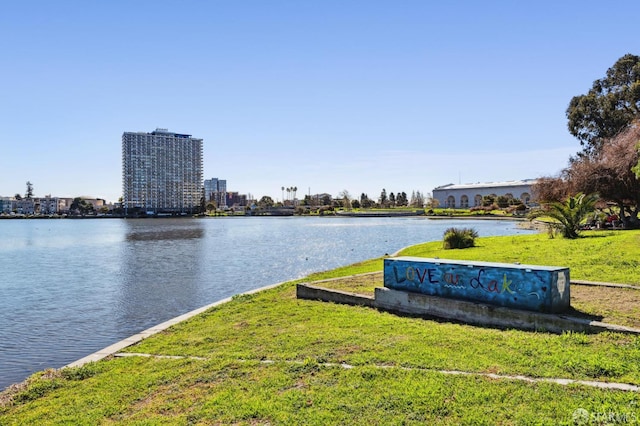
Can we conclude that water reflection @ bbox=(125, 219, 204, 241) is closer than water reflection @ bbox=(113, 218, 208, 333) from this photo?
No

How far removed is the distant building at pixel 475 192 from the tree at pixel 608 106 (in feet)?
309

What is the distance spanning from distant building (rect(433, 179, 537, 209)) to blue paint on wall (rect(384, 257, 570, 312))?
14113 cm

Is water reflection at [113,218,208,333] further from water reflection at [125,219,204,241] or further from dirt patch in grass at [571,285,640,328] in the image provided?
water reflection at [125,219,204,241]

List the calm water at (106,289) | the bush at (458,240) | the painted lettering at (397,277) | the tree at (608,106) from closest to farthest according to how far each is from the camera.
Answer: the painted lettering at (397,277) → the calm water at (106,289) → the bush at (458,240) → the tree at (608,106)

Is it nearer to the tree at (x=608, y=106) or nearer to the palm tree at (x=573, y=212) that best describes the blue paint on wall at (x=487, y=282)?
the palm tree at (x=573, y=212)

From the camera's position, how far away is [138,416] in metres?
5.98

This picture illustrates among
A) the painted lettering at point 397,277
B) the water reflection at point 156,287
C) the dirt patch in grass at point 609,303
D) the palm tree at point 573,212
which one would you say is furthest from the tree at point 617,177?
the water reflection at point 156,287

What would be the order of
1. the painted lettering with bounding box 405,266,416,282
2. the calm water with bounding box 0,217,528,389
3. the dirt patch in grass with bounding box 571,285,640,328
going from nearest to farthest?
the dirt patch in grass with bounding box 571,285,640,328 < the painted lettering with bounding box 405,266,416,282 < the calm water with bounding box 0,217,528,389

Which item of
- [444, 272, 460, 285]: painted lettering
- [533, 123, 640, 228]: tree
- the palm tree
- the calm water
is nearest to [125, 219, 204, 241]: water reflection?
the calm water

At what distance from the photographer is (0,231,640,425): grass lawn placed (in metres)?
5.29

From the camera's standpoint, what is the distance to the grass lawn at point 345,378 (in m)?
5.29

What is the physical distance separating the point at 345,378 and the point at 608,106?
167 feet

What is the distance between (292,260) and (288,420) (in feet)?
80.8

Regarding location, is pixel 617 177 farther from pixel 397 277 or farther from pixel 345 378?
pixel 345 378
